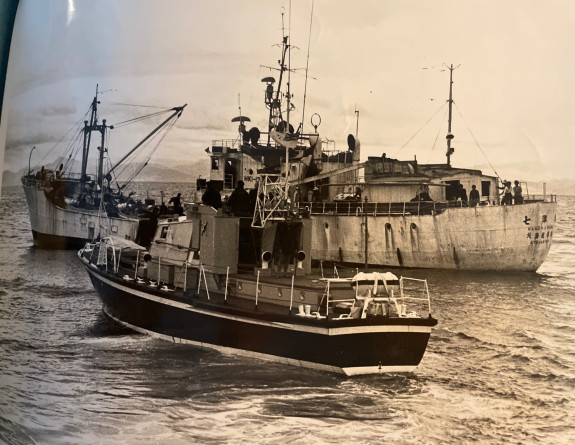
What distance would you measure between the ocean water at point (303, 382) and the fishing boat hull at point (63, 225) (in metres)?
0.08

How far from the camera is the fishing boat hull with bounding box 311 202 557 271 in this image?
3.39 m

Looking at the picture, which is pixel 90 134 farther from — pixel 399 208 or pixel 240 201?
pixel 399 208

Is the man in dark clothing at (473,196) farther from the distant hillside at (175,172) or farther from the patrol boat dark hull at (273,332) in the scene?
the distant hillside at (175,172)

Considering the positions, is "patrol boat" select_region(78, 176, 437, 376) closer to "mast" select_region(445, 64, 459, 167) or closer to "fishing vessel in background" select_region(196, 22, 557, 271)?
"fishing vessel in background" select_region(196, 22, 557, 271)

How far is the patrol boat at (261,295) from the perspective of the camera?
140 inches

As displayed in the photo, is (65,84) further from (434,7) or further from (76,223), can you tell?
(434,7)

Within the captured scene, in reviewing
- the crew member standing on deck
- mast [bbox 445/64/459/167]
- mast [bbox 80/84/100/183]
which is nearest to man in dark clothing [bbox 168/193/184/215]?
mast [bbox 80/84/100/183]

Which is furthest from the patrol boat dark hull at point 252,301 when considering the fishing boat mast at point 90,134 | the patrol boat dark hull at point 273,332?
the fishing boat mast at point 90,134

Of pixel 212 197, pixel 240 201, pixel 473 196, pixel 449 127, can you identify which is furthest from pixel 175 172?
pixel 473 196

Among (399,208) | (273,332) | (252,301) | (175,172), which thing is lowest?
(273,332)

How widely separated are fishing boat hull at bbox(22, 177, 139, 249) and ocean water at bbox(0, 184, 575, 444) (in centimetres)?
8

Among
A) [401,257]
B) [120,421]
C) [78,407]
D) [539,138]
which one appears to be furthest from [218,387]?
[539,138]

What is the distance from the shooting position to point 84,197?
4.21 meters

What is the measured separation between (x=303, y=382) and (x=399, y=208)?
897 millimetres
